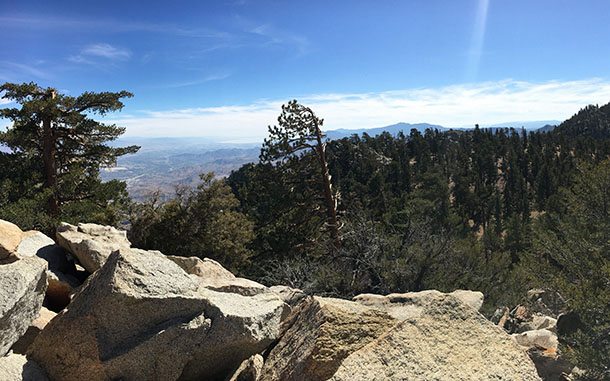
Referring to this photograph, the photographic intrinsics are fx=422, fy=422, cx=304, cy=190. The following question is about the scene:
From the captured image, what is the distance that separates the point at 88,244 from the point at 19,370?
3.28m

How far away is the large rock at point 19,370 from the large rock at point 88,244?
2.30m

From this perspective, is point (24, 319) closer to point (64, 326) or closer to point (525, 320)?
point (64, 326)

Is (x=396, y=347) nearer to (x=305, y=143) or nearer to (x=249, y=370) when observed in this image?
(x=249, y=370)

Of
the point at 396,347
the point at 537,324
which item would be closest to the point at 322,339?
the point at 396,347

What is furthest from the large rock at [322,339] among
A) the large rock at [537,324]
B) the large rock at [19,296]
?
the large rock at [537,324]

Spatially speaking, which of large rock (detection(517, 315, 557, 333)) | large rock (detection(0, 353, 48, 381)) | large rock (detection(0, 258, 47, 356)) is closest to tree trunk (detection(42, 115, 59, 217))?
large rock (detection(0, 258, 47, 356))

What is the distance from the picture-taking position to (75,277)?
7.85 meters

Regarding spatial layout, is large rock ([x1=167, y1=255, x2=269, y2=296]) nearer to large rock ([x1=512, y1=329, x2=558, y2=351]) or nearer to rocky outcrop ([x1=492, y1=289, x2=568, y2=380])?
rocky outcrop ([x1=492, y1=289, x2=568, y2=380])

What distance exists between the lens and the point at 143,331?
519cm

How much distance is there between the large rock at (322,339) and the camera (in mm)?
4785

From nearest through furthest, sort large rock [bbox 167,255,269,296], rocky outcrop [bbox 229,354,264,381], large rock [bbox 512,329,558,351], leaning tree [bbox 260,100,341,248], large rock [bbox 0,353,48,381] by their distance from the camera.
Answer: large rock [bbox 0,353,48,381], rocky outcrop [bbox 229,354,264,381], large rock [bbox 167,255,269,296], large rock [bbox 512,329,558,351], leaning tree [bbox 260,100,341,248]

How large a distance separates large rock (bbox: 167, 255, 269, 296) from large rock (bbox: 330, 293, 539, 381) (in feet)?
9.11

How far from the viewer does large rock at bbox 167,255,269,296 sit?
7.06m

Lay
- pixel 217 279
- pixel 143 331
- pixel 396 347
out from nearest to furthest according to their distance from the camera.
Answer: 1. pixel 396 347
2. pixel 143 331
3. pixel 217 279
